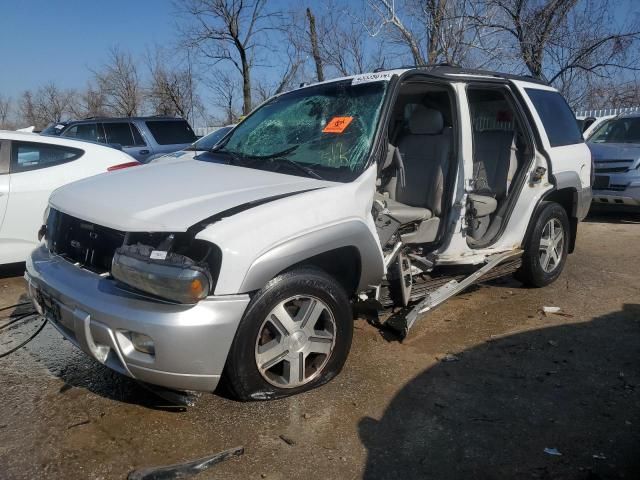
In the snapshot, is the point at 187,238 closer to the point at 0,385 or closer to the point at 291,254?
the point at 291,254

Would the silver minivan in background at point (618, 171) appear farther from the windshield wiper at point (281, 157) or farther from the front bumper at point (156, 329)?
the front bumper at point (156, 329)

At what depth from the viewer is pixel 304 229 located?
→ 2.75 m

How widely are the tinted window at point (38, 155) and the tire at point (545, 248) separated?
4.76 metres

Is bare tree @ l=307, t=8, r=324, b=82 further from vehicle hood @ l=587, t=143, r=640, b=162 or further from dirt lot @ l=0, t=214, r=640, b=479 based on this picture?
dirt lot @ l=0, t=214, r=640, b=479

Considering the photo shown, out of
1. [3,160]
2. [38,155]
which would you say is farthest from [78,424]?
[38,155]

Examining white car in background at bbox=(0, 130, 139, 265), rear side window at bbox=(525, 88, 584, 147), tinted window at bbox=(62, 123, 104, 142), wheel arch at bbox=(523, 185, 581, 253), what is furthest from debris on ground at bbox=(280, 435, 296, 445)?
tinted window at bbox=(62, 123, 104, 142)

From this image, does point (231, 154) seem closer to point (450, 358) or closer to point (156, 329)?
point (156, 329)

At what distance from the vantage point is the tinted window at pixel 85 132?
10914 mm

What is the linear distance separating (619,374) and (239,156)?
2929 mm

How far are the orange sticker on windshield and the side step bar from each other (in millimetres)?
1362

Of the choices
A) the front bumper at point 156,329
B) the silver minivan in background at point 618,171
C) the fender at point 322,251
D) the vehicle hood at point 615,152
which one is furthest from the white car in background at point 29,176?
the vehicle hood at point 615,152

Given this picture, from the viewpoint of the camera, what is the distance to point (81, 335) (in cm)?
263

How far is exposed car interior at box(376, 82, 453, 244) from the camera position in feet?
13.4

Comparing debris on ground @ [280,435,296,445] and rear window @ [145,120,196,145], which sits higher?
rear window @ [145,120,196,145]
